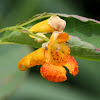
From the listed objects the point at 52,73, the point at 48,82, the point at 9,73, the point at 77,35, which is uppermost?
the point at 77,35

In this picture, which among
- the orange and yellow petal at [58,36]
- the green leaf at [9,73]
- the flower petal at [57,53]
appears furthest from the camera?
the green leaf at [9,73]

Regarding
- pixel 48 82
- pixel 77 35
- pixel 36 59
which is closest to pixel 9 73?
pixel 36 59

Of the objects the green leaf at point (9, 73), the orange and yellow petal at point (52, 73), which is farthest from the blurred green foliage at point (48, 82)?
the orange and yellow petal at point (52, 73)

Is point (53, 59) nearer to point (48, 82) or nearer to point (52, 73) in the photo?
point (52, 73)

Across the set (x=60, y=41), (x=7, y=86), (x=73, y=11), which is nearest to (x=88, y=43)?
(x=60, y=41)

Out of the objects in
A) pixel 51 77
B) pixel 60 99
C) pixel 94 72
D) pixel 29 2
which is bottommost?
pixel 60 99

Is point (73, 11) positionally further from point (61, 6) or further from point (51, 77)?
point (51, 77)

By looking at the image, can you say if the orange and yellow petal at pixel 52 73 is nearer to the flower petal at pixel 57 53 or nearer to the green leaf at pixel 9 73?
the flower petal at pixel 57 53
